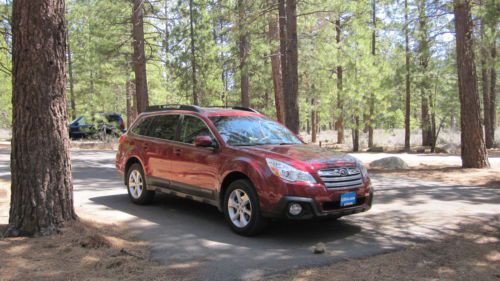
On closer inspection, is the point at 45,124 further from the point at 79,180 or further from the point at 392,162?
the point at 392,162

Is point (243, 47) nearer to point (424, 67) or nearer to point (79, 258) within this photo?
point (424, 67)

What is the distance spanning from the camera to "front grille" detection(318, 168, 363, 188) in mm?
5871

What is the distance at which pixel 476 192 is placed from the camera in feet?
32.3

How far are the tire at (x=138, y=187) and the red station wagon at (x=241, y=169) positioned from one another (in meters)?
0.02

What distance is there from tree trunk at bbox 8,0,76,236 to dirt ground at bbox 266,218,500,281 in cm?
309

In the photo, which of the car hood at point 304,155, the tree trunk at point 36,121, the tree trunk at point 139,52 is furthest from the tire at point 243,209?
the tree trunk at point 139,52

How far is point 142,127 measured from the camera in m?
8.69

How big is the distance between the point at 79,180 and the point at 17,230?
603 centimetres

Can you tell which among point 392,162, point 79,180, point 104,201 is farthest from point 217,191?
point 392,162

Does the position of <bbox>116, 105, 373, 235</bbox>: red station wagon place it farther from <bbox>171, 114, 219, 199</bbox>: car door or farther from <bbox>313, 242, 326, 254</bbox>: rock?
<bbox>313, 242, 326, 254</bbox>: rock

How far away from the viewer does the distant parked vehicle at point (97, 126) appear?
25.6m

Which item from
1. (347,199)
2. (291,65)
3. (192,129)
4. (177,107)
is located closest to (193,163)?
(192,129)

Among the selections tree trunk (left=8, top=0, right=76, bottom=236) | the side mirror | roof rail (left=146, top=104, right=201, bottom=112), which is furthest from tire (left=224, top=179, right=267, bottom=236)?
tree trunk (left=8, top=0, right=76, bottom=236)

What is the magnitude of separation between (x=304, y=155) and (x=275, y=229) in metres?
1.24
